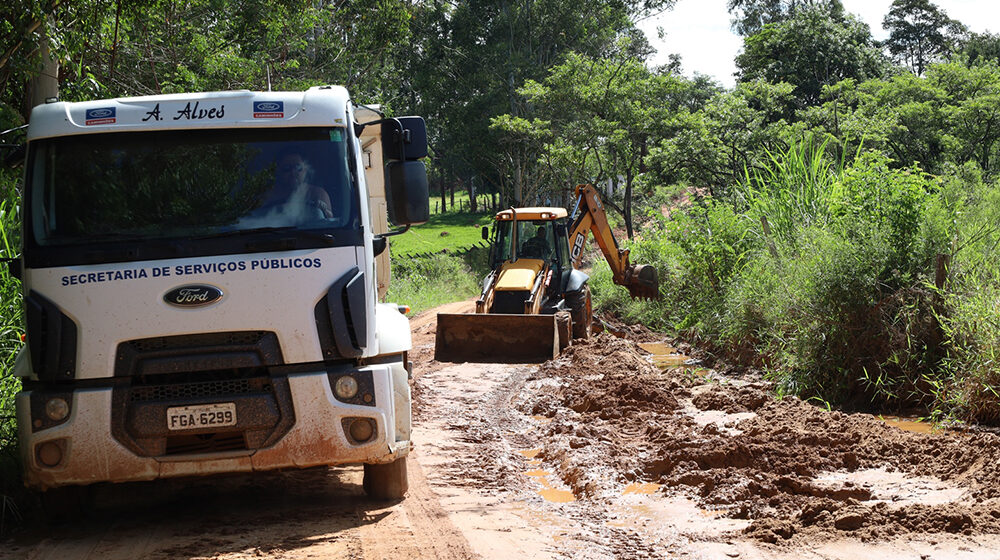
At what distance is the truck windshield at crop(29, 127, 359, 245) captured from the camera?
5434 millimetres

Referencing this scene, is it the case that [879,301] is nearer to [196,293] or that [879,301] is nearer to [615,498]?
[615,498]

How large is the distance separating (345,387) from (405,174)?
1.50 meters

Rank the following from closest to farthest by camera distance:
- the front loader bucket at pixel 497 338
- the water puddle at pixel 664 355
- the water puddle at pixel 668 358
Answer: the water puddle at pixel 668 358 → the front loader bucket at pixel 497 338 → the water puddle at pixel 664 355

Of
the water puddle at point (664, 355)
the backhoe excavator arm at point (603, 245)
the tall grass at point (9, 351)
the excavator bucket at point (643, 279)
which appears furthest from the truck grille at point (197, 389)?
the excavator bucket at point (643, 279)

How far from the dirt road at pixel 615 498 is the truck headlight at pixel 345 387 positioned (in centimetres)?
82

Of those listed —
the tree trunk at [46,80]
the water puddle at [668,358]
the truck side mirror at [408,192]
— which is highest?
the tree trunk at [46,80]

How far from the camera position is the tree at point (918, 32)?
5406 centimetres

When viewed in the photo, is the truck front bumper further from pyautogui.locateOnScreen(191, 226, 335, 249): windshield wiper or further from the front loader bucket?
the front loader bucket

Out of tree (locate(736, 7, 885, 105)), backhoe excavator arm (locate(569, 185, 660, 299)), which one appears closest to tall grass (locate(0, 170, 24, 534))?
backhoe excavator arm (locate(569, 185, 660, 299))

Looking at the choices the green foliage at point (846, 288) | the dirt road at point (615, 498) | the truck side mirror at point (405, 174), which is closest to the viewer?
the dirt road at point (615, 498)

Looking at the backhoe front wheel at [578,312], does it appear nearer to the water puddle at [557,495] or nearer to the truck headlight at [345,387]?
the water puddle at [557,495]

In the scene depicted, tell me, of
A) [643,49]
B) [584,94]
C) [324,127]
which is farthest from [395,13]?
[643,49]

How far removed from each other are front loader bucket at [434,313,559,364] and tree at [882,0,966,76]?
48.0 metres

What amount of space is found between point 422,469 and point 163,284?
2916 mm
